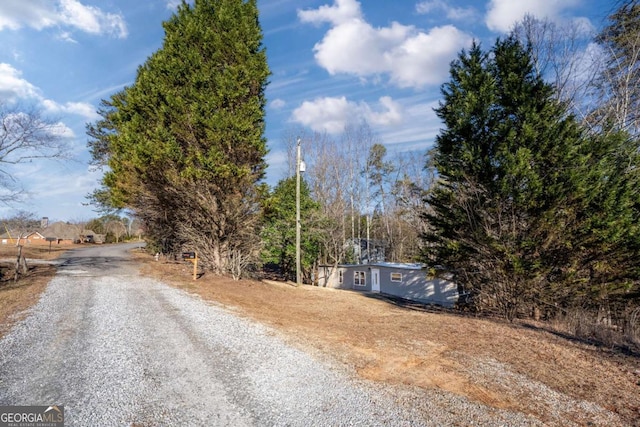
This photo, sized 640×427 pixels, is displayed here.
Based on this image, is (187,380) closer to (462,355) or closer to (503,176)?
(462,355)

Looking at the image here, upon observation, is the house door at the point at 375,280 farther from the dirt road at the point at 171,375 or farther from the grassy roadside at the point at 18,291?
the grassy roadside at the point at 18,291

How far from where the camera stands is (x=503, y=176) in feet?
31.3

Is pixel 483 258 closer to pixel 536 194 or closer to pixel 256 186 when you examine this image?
pixel 536 194

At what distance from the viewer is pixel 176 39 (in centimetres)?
1345

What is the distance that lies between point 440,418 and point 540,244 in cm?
782

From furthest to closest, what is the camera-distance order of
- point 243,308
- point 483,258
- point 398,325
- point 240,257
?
point 240,257, point 483,258, point 243,308, point 398,325

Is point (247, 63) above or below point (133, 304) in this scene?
above

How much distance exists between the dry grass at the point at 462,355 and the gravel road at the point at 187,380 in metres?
0.44

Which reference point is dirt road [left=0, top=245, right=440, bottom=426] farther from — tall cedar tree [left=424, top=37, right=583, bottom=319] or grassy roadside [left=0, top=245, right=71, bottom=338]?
tall cedar tree [left=424, top=37, right=583, bottom=319]

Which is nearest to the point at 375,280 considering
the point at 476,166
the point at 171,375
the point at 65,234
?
the point at 476,166

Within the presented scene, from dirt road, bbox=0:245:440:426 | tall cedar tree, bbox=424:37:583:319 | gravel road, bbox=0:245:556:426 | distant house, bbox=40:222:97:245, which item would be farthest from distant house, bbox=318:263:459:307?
distant house, bbox=40:222:97:245

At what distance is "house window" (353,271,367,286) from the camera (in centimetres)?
2484

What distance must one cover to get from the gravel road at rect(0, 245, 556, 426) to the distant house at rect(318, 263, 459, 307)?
1327 centimetres

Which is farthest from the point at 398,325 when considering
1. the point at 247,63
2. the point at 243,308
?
the point at 247,63
